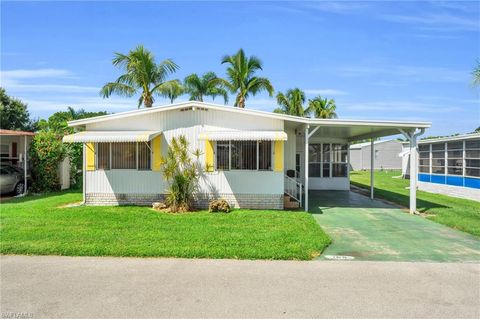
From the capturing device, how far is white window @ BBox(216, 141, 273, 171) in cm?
1277

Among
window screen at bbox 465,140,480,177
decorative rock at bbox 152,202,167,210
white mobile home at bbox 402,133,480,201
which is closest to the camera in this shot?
→ decorative rock at bbox 152,202,167,210

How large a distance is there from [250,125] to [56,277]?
843 cm

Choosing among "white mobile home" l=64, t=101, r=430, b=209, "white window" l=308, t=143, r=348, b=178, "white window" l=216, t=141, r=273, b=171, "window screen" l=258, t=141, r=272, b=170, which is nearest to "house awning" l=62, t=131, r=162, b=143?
"white mobile home" l=64, t=101, r=430, b=209

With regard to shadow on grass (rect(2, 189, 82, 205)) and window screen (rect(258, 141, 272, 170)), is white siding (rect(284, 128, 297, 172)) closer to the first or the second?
window screen (rect(258, 141, 272, 170))

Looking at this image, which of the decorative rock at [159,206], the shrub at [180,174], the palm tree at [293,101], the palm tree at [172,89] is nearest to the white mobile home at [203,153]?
the shrub at [180,174]

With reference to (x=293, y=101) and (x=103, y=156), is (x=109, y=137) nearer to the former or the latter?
(x=103, y=156)

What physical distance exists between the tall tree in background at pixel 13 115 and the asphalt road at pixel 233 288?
30646 millimetres

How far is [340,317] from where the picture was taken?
14.4 feet

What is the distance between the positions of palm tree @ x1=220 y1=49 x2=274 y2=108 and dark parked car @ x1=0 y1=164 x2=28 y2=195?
14.9 meters

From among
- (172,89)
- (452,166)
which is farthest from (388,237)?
(172,89)

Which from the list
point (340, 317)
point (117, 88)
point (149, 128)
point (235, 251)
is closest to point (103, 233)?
point (235, 251)

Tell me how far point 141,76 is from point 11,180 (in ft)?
32.5

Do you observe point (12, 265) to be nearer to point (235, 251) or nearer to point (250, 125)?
point (235, 251)

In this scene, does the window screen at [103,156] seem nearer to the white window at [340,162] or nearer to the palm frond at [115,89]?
the palm frond at [115,89]
